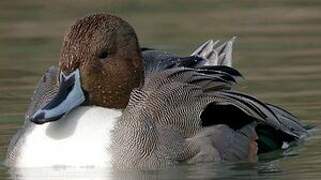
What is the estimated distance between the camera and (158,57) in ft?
33.3

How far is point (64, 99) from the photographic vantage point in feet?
30.6

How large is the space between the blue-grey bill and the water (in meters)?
0.37

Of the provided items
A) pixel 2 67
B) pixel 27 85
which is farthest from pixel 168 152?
pixel 2 67

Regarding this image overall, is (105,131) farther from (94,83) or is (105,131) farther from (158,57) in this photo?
(158,57)

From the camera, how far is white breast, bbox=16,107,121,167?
932 centimetres

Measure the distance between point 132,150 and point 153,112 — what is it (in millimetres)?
321

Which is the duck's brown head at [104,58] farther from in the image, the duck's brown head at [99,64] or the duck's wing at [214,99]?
the duck's wing at [214,99]

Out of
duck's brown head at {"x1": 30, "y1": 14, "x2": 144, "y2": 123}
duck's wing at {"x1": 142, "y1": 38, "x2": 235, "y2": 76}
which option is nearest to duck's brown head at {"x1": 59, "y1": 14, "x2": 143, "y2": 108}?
duck's brown head at {"x1": 30, "y1": 14, "x2": 144, "y2": 123}

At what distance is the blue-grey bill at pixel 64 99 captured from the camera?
362 inches

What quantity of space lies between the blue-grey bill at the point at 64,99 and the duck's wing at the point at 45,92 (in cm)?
26

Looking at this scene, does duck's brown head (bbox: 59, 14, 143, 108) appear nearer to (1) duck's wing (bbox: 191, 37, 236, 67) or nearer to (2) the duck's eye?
(2) the duck's eye

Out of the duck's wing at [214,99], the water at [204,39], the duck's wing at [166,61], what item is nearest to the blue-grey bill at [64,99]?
the water at [204,39]

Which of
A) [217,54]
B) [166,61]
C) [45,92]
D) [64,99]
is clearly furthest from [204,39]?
[64,99]

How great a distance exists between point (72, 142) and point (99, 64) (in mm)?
524
